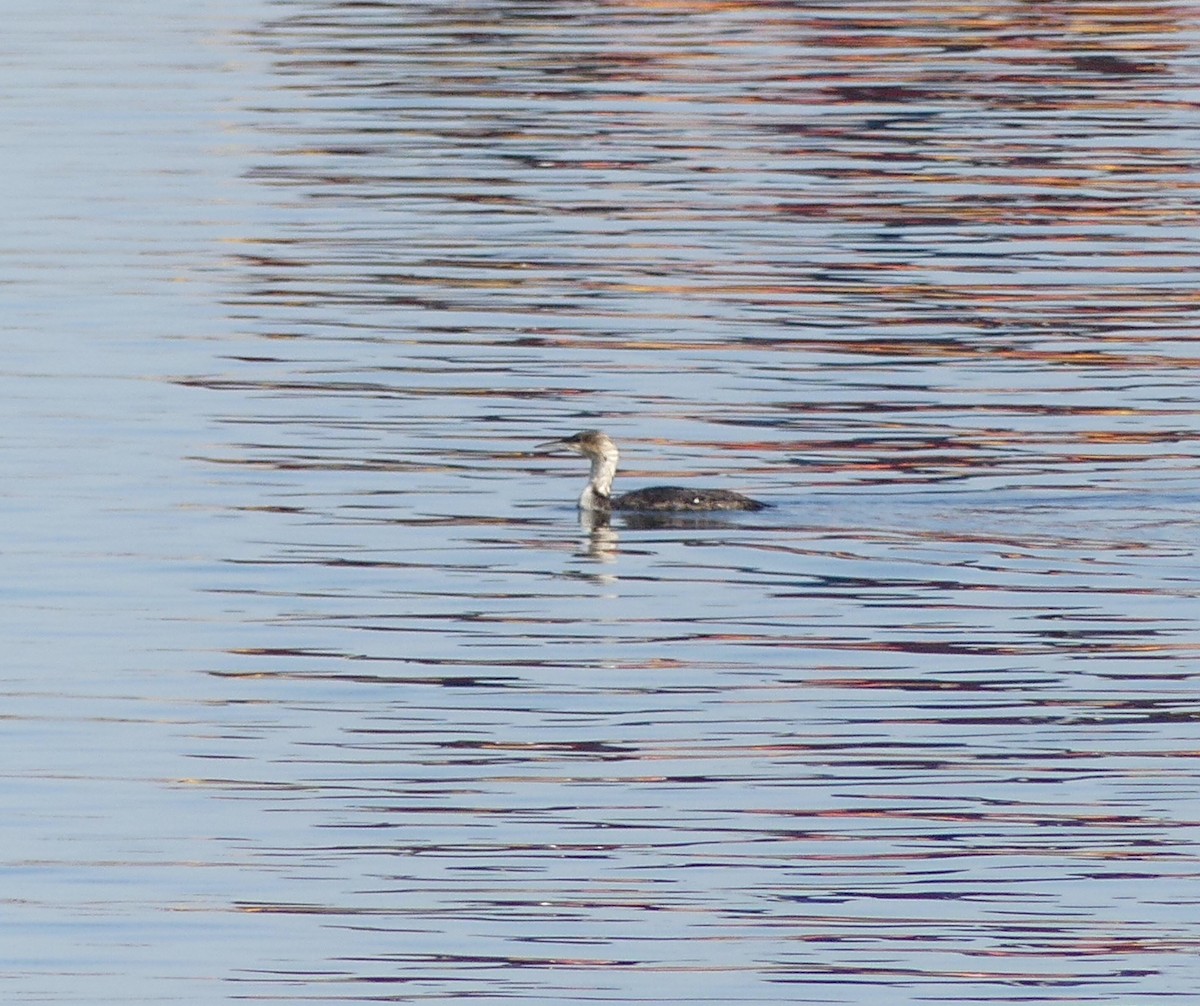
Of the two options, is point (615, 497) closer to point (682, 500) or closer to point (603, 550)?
point (682, 500)

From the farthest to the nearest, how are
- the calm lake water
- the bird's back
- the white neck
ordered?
1. the white neck
2. the bird's back
3. the calm lake water

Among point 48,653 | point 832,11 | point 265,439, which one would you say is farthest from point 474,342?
point 832,11

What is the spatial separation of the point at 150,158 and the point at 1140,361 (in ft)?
Result: 46.6

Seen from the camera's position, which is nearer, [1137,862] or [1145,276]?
[1137,862]

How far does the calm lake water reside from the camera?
10.9 metres

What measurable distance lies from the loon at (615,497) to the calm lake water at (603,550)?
0.18 m

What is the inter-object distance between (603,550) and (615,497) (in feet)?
3.19

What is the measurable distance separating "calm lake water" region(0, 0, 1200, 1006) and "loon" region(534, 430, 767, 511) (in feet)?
0.59

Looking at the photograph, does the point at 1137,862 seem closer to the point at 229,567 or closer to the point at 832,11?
the point at 229,567

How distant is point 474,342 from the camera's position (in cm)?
2334

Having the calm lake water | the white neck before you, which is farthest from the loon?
the calm lake water

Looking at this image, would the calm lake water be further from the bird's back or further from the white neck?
the white neck

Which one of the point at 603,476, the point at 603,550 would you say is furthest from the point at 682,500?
the point at 603,476

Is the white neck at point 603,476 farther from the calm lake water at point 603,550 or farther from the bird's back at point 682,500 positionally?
the calm lake water at point 603,550
